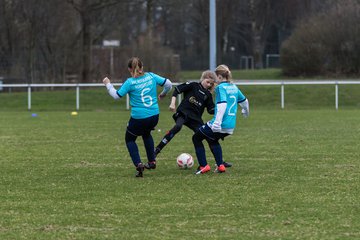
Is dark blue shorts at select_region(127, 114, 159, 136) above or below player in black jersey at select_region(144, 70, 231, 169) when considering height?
below

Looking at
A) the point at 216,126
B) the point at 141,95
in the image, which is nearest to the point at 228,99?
the point at 216,126

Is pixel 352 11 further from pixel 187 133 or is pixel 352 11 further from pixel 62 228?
pixel 62 228

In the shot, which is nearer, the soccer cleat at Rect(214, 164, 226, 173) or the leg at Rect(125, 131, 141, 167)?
the leg at Rect(125, 131, 141, 167)

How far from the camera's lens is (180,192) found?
7.82 meters

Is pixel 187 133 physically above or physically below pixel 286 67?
below

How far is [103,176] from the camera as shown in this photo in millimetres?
9234

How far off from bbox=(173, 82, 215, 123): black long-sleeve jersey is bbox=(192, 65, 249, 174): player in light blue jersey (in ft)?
3.43

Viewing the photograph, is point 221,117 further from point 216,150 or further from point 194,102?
point 194,102

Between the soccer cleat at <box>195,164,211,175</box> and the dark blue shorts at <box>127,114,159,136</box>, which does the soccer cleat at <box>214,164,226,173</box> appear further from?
the dark blue shorts at <box>127,114,159,136</box>

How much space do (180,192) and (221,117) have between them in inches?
62.1

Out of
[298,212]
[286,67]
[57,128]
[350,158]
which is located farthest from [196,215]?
[286,67]

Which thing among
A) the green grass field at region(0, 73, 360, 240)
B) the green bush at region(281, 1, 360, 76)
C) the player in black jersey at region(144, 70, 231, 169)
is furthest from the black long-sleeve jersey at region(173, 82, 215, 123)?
the green bush at region(281, 1, 360, 76)

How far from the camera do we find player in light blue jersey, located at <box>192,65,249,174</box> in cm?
899

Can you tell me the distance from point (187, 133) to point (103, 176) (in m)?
7.10
